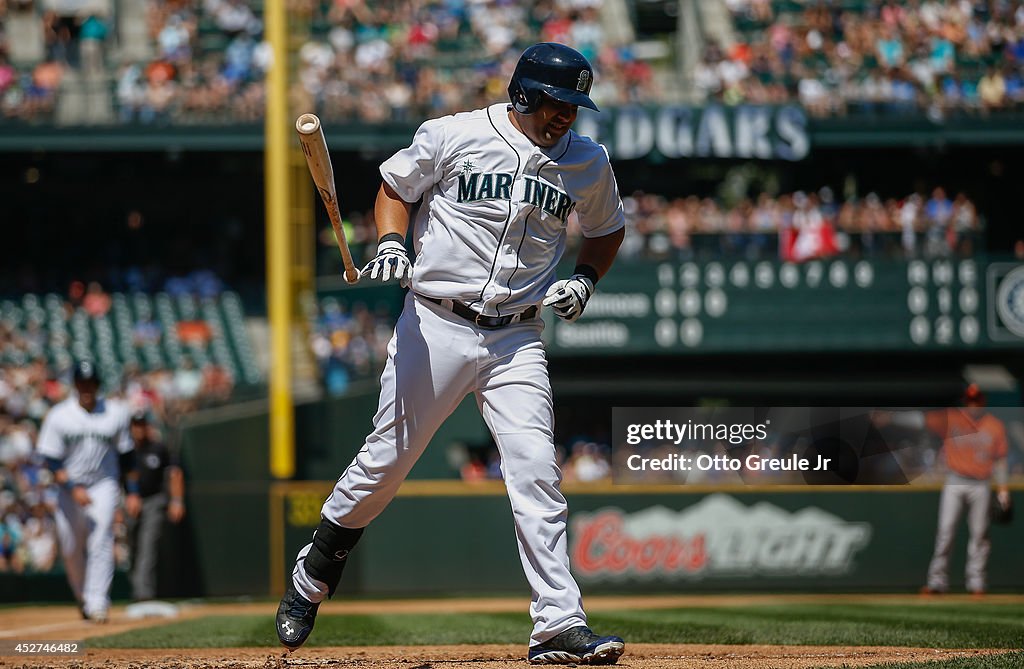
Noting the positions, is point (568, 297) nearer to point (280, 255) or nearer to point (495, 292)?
point (495, 292)

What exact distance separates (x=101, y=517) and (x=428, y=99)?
9394 millimetres

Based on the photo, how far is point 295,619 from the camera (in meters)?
4.81

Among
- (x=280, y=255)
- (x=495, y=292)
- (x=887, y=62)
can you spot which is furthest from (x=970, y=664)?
(x=887, y=62)

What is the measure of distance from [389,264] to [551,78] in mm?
846

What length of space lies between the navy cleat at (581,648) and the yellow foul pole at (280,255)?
1038 centimetres

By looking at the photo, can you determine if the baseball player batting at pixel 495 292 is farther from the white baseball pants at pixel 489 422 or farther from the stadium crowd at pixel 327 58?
the stadium crowd at pixel 327 58

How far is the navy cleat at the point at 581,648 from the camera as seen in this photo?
4.41 meters

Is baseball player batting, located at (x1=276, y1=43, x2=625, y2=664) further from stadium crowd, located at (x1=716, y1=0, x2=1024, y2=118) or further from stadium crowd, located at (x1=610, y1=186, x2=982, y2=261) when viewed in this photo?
stadium crowd, located at (x1=716, y1=0, x2=1024, y2=118)

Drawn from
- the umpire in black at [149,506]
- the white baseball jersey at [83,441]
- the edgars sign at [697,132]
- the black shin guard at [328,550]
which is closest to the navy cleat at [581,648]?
the black shin guard at [328,550]

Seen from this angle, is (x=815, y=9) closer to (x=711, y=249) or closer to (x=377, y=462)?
(x=711, y=249)

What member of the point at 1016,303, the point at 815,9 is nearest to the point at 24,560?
the point at 1016,303

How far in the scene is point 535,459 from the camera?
4.52 meters

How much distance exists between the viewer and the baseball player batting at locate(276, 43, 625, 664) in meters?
4.53

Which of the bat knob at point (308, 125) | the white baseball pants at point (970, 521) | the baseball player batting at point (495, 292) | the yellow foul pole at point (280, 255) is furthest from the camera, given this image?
the yellow foul pole at point (280, 255)
